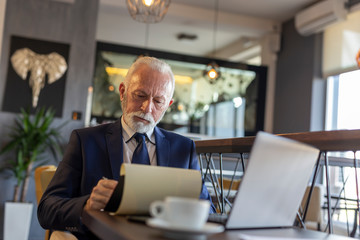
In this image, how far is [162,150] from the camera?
158 centimetres

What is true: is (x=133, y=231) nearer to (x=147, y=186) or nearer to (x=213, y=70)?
(x=147, y=186)

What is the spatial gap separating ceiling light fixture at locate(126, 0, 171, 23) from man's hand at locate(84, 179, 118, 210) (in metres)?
3.09

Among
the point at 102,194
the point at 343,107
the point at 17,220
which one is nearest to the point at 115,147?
the point at 102,194

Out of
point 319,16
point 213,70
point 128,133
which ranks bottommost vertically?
point 128,133

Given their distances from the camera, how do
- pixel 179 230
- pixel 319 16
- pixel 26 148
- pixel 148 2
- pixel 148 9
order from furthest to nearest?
pixel 319 16
pixel 26 148
pixel 148 9
pixel 148 2
pixel 179 230

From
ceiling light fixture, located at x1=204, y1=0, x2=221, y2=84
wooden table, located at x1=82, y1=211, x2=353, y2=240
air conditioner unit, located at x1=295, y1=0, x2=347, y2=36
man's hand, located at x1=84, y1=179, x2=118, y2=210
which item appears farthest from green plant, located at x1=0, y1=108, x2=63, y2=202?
wooden table, located at x1=82, y1=211, x2=353, y2=240

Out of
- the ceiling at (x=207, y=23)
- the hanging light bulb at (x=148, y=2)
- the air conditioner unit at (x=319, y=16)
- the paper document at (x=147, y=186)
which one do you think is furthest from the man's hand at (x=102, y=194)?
the ceiling at (x=207, y=23)

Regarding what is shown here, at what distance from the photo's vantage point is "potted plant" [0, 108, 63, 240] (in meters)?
5.16

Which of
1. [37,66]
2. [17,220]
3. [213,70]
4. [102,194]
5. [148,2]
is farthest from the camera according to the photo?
[213,70]

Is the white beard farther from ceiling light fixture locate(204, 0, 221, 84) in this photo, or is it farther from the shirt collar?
ceiling light fixture locate(204, 0, 221, 84)

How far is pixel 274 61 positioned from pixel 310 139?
6502mm

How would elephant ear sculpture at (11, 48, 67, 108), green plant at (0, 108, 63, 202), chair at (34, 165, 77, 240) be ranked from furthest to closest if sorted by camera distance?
elephant ear sculpture at (11, 48, 67, 108) → green plant at (0, 108, 63, 202) → chair at (34, 165, 77, 240)

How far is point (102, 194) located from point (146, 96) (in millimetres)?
565

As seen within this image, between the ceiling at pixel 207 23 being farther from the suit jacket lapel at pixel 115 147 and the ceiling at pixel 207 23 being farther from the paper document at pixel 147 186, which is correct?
the paper document at pixel 147 186
